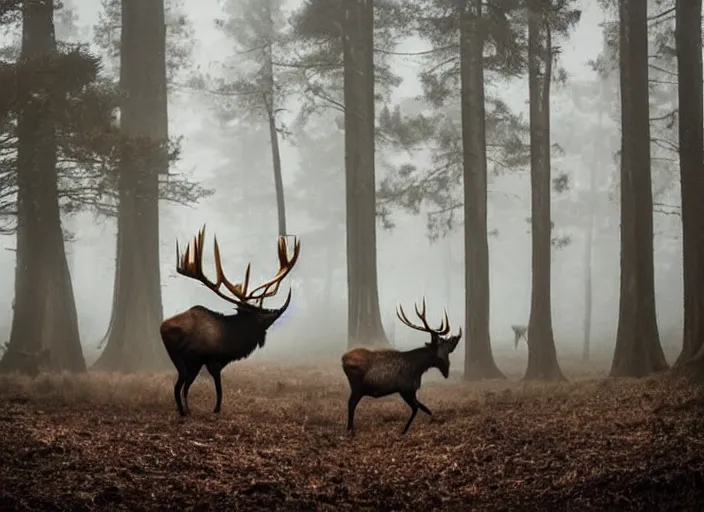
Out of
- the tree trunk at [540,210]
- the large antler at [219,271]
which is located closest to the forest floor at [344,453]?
the large antler at [219,271]

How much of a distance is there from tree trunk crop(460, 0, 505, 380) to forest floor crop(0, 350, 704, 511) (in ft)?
24.5

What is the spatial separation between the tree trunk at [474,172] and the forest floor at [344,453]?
7465 millimetres

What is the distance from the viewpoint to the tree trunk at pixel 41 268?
12672mm

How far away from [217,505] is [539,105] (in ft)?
53.3

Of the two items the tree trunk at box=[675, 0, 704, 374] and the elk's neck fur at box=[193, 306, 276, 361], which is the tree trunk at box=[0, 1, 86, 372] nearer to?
the elk's neck fur at box=[193, 306, 276, 361]

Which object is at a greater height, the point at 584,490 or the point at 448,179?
the point at 448,179

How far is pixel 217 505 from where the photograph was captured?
5.47 metres

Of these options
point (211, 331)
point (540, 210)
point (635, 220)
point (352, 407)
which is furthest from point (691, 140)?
point (211, 331)

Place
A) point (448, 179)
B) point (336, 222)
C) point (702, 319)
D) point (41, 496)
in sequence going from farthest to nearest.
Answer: point (336, 222) → point (448, 179) → point (702, 319) → point (41, 496)

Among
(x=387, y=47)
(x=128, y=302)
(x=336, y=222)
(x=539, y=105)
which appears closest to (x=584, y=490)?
(x=128, y=302)

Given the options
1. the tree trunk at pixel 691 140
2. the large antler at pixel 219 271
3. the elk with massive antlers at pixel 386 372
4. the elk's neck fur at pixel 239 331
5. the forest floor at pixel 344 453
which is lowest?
the forest floor at pixel 344 453

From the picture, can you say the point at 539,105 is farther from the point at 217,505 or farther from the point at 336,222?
the point at 336,222

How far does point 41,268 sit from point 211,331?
6.72m

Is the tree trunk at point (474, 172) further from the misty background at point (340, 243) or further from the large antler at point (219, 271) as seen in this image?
the misty background at point (340, 243)
